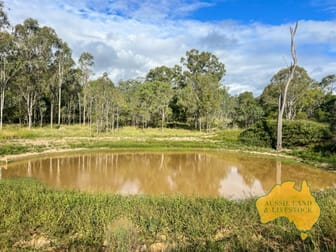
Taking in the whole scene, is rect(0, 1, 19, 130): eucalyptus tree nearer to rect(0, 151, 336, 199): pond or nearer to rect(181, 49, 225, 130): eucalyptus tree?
rect(0, 151, 336, 199): pond

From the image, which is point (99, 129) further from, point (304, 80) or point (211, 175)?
point (304, 80)

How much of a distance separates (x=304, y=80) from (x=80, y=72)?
1404 inches

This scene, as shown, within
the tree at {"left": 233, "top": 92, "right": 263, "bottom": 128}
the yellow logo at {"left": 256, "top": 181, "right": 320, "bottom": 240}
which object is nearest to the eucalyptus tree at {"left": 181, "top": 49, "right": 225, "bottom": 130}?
the tree at {"left": 233, "top": 92, "right": 263, "bottom": 128}

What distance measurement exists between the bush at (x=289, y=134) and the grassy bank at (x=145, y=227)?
17822mm

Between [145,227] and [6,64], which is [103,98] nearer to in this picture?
[6,64]

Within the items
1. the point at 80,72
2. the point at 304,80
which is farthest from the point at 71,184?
the point at 304,80

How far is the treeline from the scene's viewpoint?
1227 inches

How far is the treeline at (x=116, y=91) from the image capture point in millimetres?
31156

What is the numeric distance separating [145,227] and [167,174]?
7.89 m

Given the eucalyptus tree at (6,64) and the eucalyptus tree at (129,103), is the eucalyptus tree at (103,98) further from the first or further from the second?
the eucalyptus tree at (6,64)

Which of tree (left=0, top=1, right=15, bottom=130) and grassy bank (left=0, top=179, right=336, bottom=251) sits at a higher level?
tree (left=0, top=1, right=15, bottom=130)

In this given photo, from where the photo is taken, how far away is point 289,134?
22.3 meters

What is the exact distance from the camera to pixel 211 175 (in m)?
13.0

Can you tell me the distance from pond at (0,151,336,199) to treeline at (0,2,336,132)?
15534 millimetres
